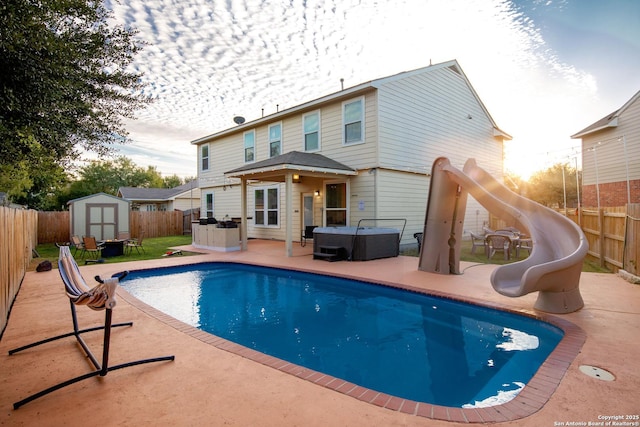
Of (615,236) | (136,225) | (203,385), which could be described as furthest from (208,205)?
(615,236)

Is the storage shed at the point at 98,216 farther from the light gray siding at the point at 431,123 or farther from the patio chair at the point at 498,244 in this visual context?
the patio chair at the point at 498,244

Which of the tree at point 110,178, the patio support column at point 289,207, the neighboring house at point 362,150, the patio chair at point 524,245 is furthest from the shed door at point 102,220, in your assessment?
the tree at point 110,178

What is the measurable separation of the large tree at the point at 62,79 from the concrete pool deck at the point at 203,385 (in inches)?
131

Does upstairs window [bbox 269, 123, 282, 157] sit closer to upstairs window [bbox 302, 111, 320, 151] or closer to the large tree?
upstairs window [bbox 302, 111, 320, 151]

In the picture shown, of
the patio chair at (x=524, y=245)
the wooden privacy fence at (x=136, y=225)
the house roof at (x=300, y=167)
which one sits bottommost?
the patio chair at (x=524, y=245)

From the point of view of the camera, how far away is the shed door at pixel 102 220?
1536 cm

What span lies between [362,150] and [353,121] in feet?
3.68

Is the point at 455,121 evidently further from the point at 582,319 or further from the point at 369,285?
the point at 582,319

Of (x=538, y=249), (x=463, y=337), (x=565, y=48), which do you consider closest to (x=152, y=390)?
(x=463, y=337)

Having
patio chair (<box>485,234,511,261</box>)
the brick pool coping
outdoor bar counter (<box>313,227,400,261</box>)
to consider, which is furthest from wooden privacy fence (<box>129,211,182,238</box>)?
patio chair (<box>485,234,511,261</box>)

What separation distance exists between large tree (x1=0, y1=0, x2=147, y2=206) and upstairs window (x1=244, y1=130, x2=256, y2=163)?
7249 mm

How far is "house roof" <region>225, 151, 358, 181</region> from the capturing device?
10.1 m

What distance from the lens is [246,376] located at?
3006mm

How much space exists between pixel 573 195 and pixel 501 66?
29.2 metres
